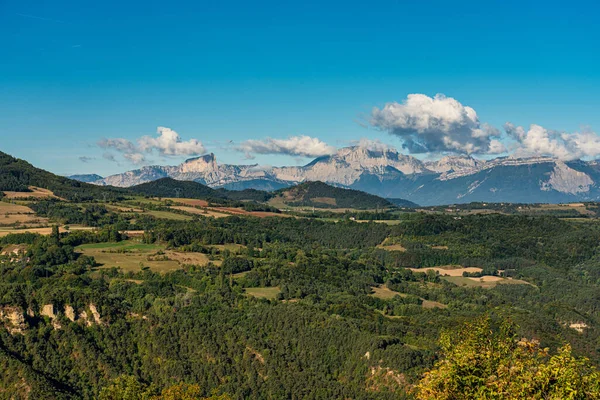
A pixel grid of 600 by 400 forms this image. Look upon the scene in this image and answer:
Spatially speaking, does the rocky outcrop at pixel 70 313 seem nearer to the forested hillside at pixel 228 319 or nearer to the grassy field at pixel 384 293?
the forested hillside at pixel 228 319

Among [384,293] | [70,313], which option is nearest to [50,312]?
[70,313]

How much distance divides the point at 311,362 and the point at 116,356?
1413 inches

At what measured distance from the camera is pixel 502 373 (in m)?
32.1

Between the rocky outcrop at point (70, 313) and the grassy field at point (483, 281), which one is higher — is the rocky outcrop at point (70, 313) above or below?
above

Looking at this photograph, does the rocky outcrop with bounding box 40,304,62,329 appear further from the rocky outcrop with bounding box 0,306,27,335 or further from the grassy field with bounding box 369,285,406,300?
the grassy field with bounding box 369,285,406,300

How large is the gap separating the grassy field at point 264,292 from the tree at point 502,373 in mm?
104679

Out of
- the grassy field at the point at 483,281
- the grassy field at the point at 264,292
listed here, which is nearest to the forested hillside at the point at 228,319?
the grassy field at the point at 264,292

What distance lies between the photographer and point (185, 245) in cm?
18688

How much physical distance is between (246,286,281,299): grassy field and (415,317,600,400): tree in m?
105

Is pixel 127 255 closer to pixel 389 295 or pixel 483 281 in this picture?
pixel 389 295

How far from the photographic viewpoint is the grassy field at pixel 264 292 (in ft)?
468

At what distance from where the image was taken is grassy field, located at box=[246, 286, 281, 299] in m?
142

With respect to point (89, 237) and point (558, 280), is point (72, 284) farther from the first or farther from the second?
point (558, 280)

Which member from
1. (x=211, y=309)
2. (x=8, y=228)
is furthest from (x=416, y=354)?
(x=8, y=228)
